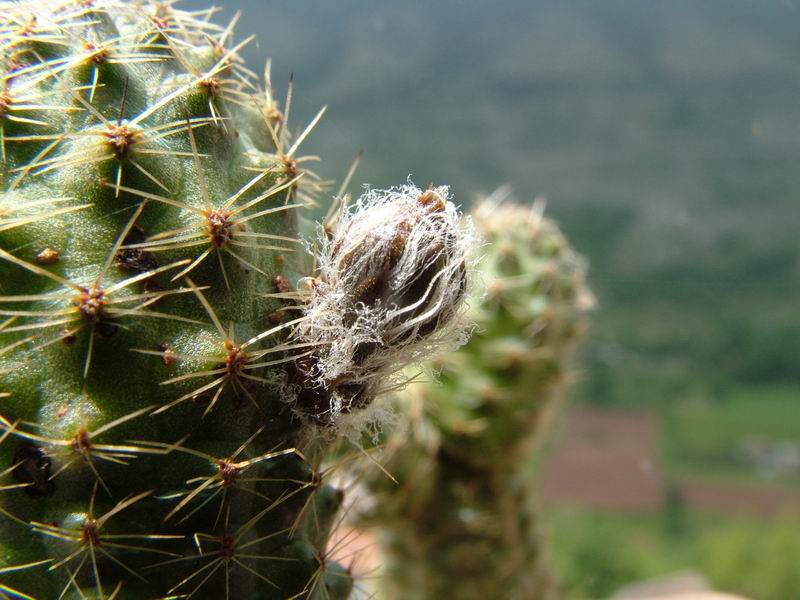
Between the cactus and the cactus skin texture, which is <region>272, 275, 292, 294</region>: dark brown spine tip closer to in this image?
the cactus

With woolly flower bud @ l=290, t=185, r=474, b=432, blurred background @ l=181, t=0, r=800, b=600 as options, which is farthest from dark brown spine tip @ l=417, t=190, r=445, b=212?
blurred background @ l=181, t=0, r=800, b=600

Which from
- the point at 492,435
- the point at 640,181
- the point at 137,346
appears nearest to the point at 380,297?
the point at 137,346

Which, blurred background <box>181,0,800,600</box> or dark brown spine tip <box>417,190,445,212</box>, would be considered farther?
blurred background <box>181,0,800,600</box>

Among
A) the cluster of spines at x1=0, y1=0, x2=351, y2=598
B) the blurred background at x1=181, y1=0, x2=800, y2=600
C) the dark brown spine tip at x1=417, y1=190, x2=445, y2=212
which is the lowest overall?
the blurred background at x1=181, y1=0, x2=800, y2=600

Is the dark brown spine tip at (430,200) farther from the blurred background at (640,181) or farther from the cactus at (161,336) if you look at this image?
the blurred background at (640,181)

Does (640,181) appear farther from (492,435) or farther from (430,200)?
(430,200)

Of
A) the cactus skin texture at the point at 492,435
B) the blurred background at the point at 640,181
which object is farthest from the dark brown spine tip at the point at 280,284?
the blurred background at the point at 640,181

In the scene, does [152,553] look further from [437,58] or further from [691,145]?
[691,145]

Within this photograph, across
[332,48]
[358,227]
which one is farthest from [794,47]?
[358,227]
